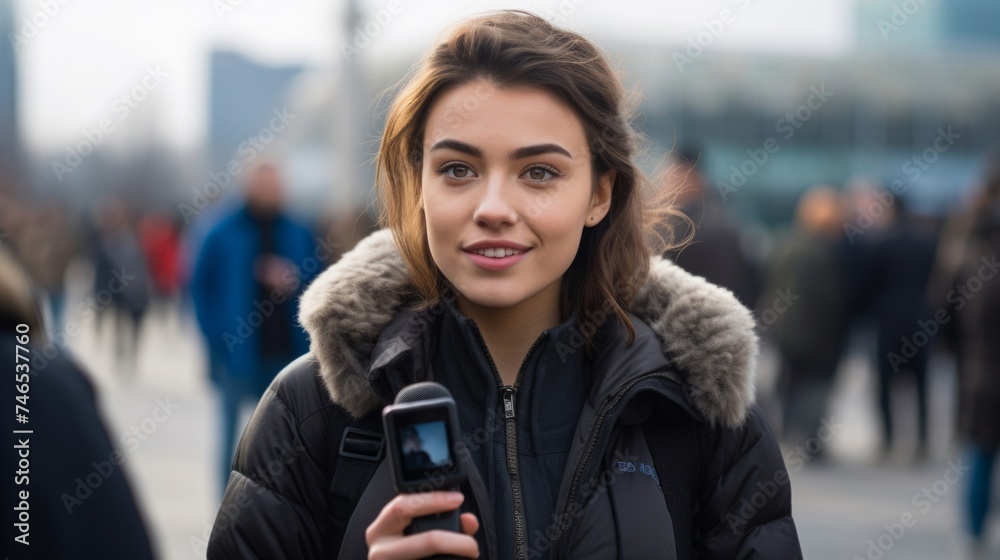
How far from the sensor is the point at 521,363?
222 cm

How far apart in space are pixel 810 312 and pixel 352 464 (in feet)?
25.5

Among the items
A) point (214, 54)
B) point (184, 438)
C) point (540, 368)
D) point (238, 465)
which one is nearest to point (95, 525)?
point (238, 465)

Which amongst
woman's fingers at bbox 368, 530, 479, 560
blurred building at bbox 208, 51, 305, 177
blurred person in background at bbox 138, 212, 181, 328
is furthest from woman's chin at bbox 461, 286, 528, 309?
blurred building at bbox 208, 51, 305, 177

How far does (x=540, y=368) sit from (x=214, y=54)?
62628 mm

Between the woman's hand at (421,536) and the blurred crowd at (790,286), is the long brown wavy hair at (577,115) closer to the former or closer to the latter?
the blurred crowd at (790,286)

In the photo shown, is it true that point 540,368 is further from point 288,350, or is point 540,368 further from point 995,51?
point 995,51

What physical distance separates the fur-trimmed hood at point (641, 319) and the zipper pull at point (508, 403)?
250mm

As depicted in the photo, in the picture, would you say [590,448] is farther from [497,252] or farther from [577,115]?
[577,115]

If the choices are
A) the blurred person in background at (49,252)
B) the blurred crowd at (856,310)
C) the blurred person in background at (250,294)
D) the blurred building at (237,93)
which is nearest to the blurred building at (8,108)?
the blurred building at (237,93)

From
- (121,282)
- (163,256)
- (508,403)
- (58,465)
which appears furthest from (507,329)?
(163,256)

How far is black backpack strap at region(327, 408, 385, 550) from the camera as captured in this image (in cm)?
203

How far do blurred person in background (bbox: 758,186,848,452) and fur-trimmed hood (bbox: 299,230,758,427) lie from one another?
7.21 metres

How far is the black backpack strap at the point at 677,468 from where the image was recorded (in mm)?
2129

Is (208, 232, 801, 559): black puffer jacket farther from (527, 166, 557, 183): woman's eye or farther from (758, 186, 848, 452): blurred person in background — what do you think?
(758, 186, 848, 452): blurred person in background
